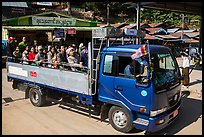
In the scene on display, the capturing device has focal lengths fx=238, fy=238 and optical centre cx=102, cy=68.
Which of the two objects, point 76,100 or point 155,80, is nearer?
point 155,80

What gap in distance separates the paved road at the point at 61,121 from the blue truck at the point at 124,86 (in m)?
0.31

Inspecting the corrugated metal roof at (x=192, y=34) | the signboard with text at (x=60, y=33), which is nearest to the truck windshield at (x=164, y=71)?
the signboard with text at (x=60, y=33)

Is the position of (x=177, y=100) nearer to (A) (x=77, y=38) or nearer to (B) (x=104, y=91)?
(B) (x=104, y=91)

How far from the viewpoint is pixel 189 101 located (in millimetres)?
8914

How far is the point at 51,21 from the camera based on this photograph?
21750 mm

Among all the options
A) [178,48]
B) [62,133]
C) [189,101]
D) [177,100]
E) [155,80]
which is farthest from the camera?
[178,48]

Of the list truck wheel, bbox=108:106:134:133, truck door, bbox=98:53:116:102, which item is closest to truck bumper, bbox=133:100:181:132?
truck wheel, bbox=108:106:134:133

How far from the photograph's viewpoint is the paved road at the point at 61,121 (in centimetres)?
605

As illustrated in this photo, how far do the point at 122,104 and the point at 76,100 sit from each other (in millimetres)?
1847

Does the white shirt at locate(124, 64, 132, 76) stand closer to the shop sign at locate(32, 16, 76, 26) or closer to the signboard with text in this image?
the signboard with text

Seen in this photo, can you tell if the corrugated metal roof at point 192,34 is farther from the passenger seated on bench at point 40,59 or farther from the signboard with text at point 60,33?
the passenger seated on bench at point 40,59

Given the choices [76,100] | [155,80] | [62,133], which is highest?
[155,80]

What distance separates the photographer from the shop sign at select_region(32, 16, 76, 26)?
21.3 metres

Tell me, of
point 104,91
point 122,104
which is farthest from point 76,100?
point 122,104
